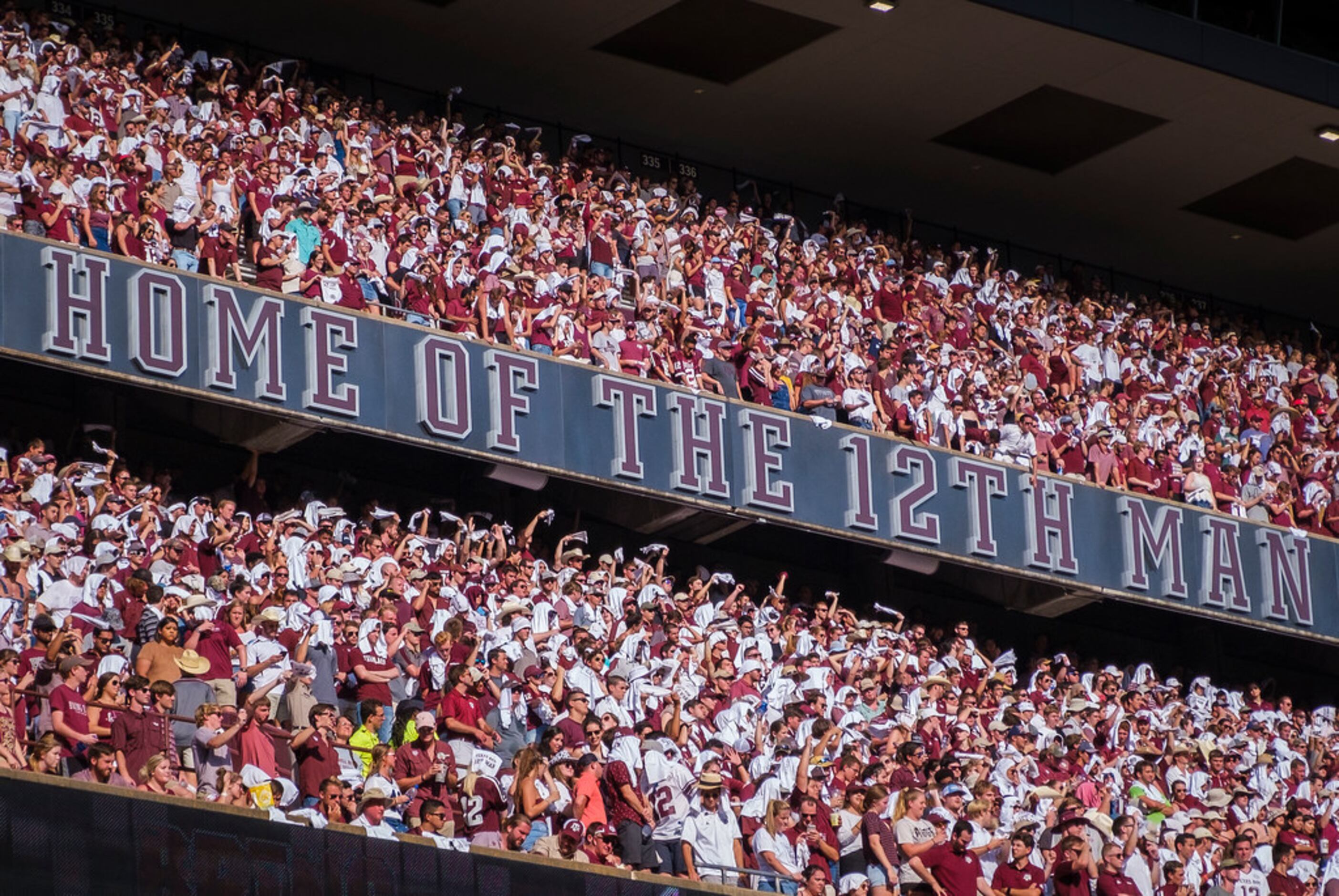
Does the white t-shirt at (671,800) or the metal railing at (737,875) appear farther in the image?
the white t-shirt at (671,800)

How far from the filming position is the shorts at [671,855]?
15.9 m

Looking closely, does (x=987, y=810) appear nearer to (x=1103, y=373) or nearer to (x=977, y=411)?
(x=977, y=411)

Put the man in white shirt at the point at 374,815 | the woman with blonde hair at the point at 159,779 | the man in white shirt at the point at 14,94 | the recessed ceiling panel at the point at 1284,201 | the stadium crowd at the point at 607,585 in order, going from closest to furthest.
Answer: the woman with blonde hair at the point at 159,779
the man in white shirt at the point at 374,815
the stadium crowd at the point at 607,585
the man in white shirt at the point at 14,94
the recessed ceiling panel at the point at 1284,201

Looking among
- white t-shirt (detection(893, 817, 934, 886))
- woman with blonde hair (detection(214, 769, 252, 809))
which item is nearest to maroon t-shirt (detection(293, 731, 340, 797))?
woman with blonde hair (detection(214, 769, 252, 809))

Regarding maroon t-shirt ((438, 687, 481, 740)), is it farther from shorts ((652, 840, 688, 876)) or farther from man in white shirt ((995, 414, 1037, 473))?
man in white shirt ((995, 414, 1037, 473))

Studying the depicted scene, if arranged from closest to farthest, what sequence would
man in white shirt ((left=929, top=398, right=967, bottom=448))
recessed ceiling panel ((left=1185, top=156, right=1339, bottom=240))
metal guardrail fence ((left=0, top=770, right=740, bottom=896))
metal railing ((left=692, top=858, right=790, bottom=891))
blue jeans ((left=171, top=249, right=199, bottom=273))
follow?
1. metal guardrail fence ((left=0, top=770, right=740, bottom=896))
2. metal railing ((left=692, top=858, right=790, bottom=891))
3. blue jeans ((left=171, top=249, right=199, bottom=273))
4. man in white shirt ((left=929, top=398, right=967, bottom=448))
5. recessed ceiling panel ((left=1185, top=156, right=1339, bottom=240))

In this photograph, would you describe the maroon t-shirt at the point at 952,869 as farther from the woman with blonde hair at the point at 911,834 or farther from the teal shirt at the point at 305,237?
the teal shirt at the point at 305,237

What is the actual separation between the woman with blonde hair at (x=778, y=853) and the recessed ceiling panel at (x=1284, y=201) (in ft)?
46.6

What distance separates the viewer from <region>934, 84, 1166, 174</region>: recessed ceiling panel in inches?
1038

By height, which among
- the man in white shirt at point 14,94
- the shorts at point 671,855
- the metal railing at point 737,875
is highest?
the man in white shirt at point 14,94

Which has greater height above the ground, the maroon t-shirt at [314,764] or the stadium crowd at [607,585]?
the stadium crowd at [607,585]

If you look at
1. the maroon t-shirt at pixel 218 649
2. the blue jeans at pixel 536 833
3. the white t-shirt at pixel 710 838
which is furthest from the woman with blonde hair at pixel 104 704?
the white t-shirt at pixel 710 838

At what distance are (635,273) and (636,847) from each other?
8.52 meters

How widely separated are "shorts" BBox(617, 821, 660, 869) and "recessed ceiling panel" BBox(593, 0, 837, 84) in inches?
419
